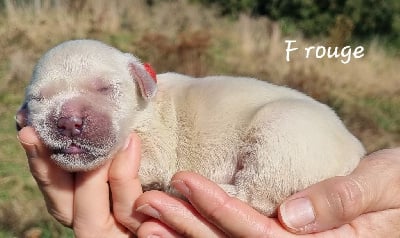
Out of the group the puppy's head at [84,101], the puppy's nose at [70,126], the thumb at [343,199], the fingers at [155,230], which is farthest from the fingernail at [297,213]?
the puppy's nose at [70,126]

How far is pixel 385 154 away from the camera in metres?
3.01

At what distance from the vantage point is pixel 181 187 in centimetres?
→ 254

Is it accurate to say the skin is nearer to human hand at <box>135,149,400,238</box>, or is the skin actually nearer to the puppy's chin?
human hand at <box>135,149,400,238</box>

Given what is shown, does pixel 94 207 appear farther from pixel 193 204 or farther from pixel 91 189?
pixel 193 204

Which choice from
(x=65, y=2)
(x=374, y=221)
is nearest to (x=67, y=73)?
(x=374, y=221)

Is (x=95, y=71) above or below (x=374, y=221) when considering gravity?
above

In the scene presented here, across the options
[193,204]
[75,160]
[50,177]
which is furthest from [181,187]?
[50,177]

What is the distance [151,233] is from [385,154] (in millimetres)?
1086

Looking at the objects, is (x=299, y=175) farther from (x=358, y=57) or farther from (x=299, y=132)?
(x=358, y=57)

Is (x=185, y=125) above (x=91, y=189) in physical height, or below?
above

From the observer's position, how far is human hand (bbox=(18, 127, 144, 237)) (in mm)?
2678

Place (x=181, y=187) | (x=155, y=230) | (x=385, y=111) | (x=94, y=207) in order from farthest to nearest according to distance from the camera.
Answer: (x=385, y=111), (x=94, y=207), (x=155, y=230), (x=181, y=187)

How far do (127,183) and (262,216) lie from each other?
53 centimetres

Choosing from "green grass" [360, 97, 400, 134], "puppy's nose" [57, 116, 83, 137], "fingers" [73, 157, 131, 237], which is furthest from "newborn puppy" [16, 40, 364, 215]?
"green grass" [360, 97, 400, 134]
